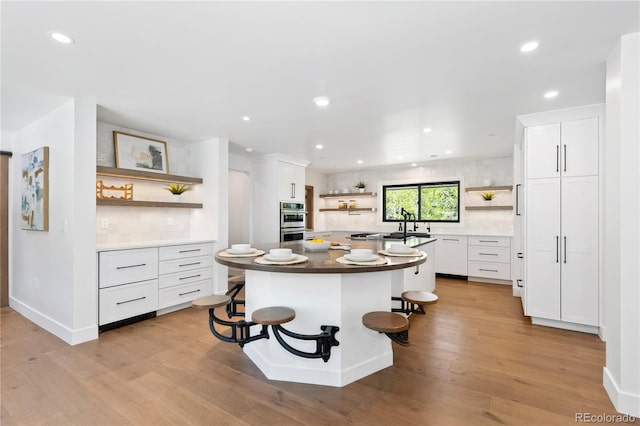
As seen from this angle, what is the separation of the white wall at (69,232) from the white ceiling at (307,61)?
258 mm

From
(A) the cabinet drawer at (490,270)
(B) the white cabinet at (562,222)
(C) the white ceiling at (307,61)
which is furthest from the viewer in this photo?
(A) the cabinet drawer at (490,270)

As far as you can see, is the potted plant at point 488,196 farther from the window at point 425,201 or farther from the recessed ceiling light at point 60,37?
the recessed ceiling light at point 60,37

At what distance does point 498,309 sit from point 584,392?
6.26 ft

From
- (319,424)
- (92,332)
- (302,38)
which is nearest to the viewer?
(319,424)

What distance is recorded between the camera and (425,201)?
661 centimetres

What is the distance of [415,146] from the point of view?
190 inches

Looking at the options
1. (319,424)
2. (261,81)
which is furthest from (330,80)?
(319,424)

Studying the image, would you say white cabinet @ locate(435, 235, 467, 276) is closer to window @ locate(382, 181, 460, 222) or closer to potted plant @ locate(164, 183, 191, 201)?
window @ locate(382, 181, 460, 222)

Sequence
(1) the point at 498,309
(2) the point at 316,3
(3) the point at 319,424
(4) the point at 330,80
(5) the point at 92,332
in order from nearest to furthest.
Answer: (2) the point at 316,3 → (3) the point at 319,424 → (4) the point at 330,80 → (5) the point at 92,332 → (1) the point at 498,309

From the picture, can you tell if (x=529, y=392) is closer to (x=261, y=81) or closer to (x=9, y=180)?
(x=261, y=81)

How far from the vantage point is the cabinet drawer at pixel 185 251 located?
367 cm

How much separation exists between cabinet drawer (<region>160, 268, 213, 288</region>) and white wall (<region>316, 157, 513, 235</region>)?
388 centimetres

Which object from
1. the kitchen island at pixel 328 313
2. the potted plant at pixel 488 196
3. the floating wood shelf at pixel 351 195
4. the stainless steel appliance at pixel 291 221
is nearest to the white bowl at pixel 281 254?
the kitchen island at pixel 328 313

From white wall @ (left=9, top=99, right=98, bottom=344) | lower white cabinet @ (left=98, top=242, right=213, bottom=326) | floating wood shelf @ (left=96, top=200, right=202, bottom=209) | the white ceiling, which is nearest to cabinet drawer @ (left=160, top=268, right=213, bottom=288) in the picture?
lower white cabinet @ (left=98, top=242, right=213, bottom=326)
